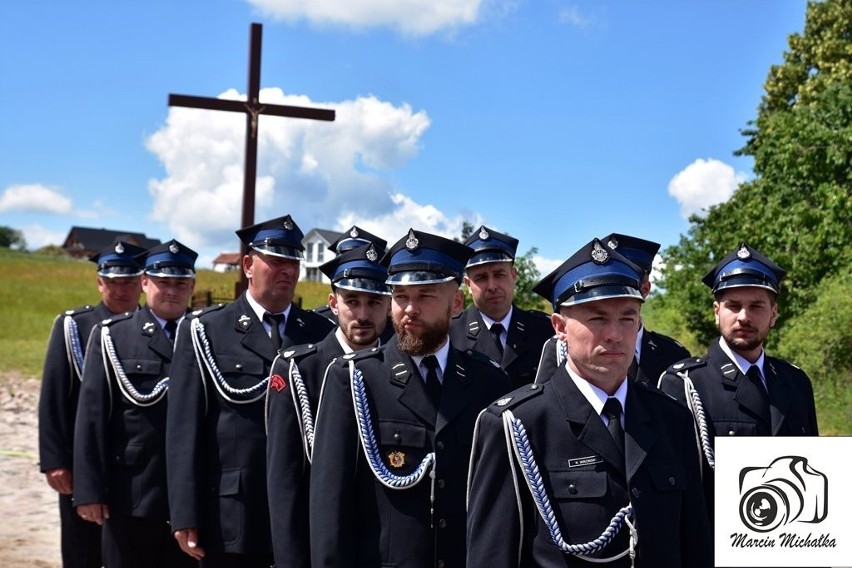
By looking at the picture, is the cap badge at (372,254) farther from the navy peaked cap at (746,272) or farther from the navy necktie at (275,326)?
the navy peaked cap at (746,272)

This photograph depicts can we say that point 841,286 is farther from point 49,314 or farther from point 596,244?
point 49,314

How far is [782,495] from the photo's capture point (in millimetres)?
3461

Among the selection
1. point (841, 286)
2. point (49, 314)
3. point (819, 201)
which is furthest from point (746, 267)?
point (49, 314)

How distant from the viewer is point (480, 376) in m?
3.86

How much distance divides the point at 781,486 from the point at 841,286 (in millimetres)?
13096

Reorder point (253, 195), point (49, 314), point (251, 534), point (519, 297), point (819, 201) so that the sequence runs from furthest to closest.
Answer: point (49, 314), point (819, 201), point (519, 297), point (253, 195), point (251, 534)

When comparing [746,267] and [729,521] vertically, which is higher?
[746,267]

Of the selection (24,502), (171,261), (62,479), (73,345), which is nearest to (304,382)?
(171,261)

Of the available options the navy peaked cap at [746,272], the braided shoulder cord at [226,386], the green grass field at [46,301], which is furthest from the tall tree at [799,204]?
the braided shoulder cord at [226,386]

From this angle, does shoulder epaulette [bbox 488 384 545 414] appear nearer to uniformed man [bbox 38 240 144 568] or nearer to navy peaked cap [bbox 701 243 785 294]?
navy peaked cap [bbox 701 243 785 294]

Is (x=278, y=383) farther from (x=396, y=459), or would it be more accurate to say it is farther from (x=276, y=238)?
(x=276, y=238)

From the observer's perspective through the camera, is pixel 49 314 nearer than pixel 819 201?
No

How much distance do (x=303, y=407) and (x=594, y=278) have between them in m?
1.78

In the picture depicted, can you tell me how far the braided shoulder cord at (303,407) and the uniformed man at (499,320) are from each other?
2057mm
